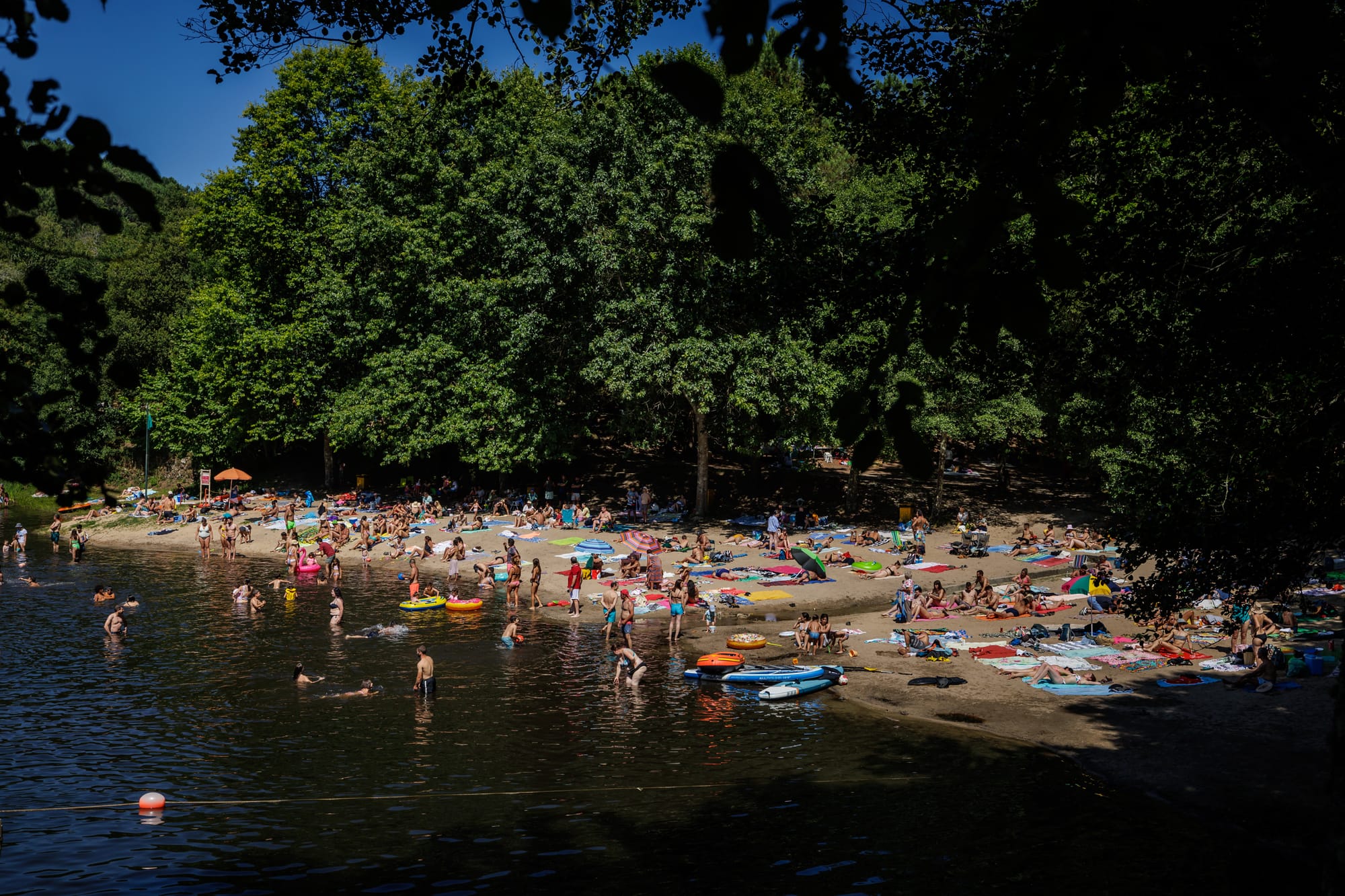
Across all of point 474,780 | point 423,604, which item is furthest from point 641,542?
point 474,780

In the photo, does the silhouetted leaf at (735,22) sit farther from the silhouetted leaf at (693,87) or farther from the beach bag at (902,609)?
the beach bag at (902,609)

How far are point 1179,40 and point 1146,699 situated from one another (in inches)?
866

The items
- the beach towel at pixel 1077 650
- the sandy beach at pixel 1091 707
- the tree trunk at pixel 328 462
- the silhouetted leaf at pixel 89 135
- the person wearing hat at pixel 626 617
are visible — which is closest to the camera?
the silhouetted leaf at pixel 89 135

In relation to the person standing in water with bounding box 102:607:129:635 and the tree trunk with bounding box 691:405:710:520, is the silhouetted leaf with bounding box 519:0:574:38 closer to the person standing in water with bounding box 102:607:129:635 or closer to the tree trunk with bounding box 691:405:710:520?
the person standing in water with bounding box 102:607:129:635

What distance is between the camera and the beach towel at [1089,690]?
24.2 m

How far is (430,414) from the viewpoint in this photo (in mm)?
49875

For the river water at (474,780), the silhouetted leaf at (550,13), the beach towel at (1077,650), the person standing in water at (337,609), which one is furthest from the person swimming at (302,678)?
the silhouetted leaf at (550,13)

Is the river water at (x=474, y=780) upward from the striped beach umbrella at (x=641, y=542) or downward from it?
downward

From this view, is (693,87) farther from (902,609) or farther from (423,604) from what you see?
(423,604)

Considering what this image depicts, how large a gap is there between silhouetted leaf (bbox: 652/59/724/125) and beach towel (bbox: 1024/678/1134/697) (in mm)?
23939

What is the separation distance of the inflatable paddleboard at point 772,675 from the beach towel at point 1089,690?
5185 millimetres

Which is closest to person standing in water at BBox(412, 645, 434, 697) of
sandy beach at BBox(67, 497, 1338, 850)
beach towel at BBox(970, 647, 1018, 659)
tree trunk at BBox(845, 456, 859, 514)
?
sandy beach at BBox(67, 497, 1338, 850)

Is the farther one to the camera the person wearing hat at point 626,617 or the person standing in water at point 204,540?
the person standing in water at point 204,540

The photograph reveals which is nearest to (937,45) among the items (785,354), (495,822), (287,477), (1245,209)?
(1245,209)
